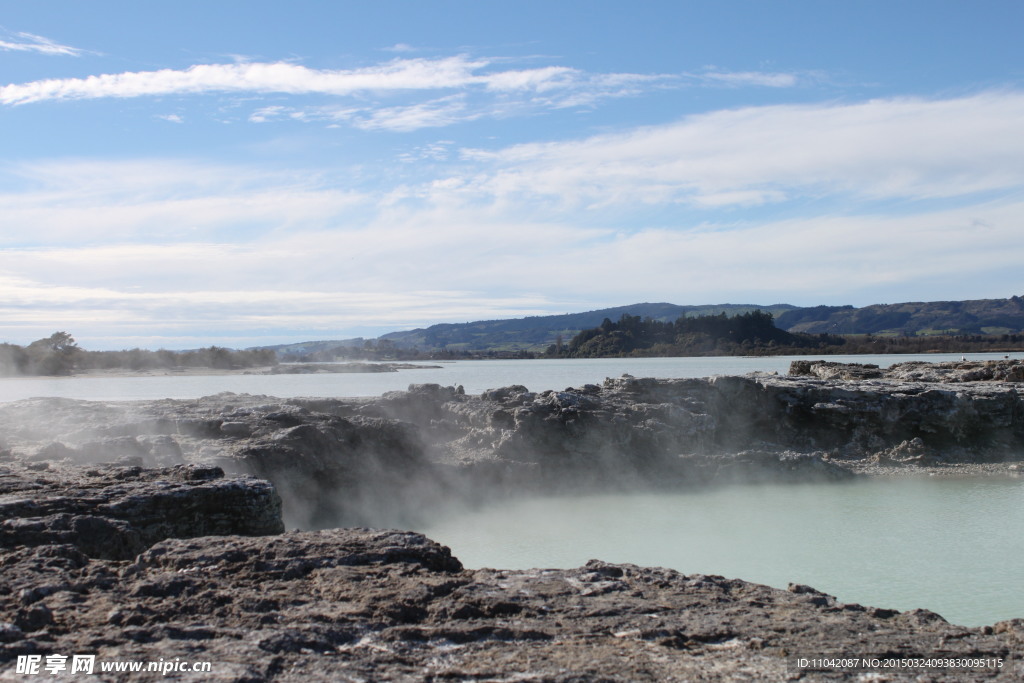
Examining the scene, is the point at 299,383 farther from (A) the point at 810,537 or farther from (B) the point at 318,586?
(B) the point at 318,586

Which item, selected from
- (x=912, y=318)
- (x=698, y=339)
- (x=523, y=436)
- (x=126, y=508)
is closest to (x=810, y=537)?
(x=523, y=436)

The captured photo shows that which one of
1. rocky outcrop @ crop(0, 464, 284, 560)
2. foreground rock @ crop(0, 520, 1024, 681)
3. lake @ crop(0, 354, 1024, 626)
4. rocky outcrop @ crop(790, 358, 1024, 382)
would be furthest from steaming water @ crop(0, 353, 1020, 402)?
foreground rock @ crop(0, 520, 1024, 681)

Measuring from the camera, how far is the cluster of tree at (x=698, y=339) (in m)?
66.1

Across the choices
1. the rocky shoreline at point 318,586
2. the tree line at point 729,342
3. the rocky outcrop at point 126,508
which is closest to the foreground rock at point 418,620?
the rocky shoreline at point 318,586

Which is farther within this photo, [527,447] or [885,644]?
[527,447]

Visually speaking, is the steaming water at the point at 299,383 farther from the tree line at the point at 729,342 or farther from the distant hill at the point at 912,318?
the distant hill at the point at 912,318

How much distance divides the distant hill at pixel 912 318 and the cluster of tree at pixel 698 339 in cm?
5634

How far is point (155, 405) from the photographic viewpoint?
547 inches

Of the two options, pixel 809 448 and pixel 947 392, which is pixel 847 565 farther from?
pixel 947 392

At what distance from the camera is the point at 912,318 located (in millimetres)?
133500

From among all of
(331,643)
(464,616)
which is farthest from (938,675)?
(331,643)

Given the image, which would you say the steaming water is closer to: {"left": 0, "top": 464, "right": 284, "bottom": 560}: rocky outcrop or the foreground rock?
{"left": 0, "top": 464, "right": 284, "bottom": 560}: rocky outcrop

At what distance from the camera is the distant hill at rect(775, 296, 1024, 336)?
117375 millimetres

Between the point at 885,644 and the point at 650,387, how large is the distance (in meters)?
12.5
